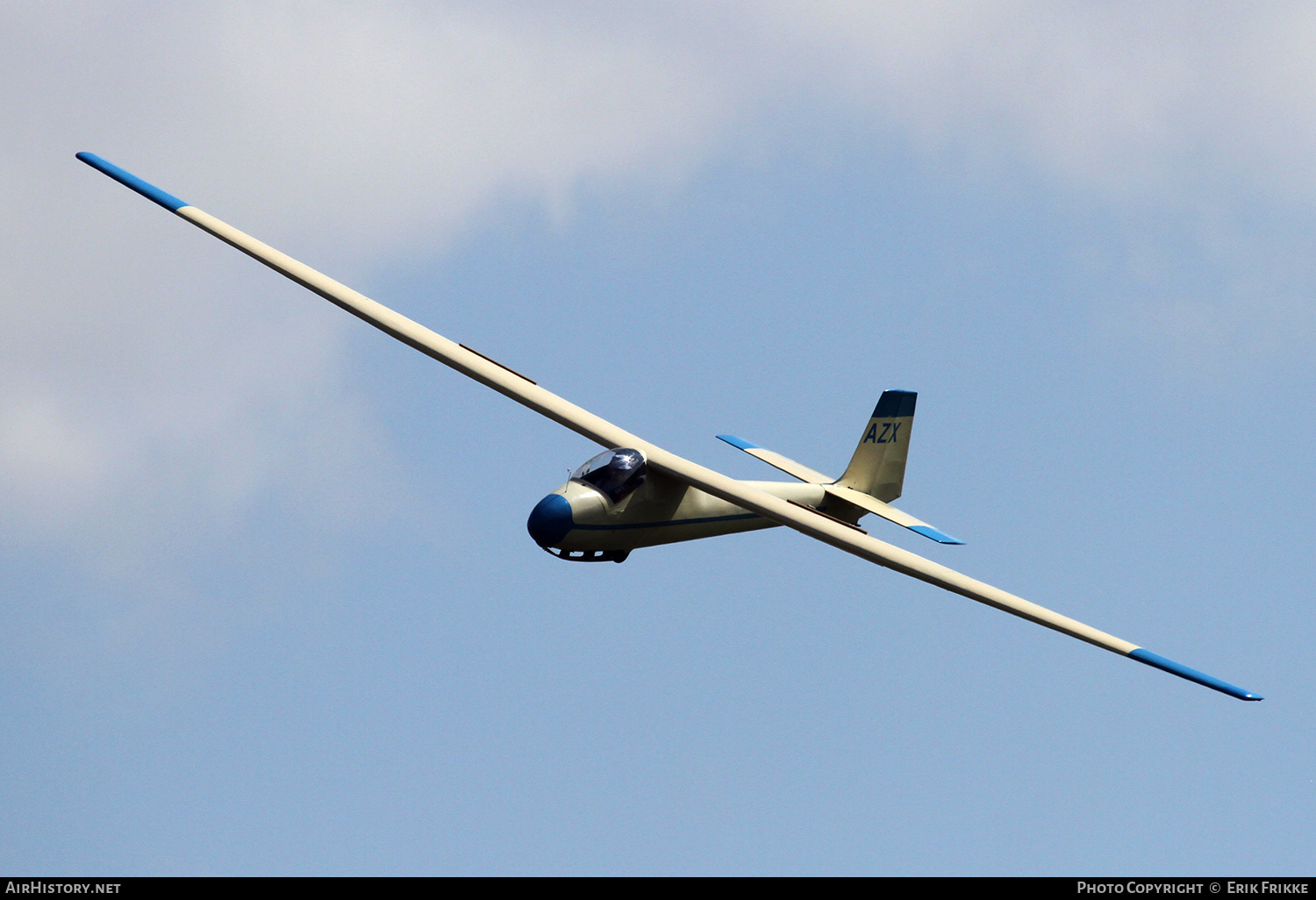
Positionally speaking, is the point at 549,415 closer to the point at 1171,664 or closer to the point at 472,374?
the point at 472,374

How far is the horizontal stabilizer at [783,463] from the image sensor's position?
26734mm

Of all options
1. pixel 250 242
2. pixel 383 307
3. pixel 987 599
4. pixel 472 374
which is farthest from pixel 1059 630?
pixel 250 242

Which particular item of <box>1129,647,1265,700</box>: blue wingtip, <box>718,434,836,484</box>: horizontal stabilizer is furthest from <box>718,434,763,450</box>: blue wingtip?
<box>1129,647,1265,700</box>: blue wingtip

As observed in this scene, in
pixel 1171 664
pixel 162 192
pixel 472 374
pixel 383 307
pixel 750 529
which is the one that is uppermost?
pixel 162 192

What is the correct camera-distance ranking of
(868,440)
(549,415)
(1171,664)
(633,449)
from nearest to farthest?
(1171,664), (633,449), (549,415), (868,440)

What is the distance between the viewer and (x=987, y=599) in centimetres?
2031

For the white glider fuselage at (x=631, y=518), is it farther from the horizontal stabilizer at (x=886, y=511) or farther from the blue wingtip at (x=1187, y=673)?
the blue wingtip at (x=1187, y=673)

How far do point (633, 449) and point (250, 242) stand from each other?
10.2 metres

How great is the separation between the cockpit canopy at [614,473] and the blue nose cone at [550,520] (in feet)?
2.43

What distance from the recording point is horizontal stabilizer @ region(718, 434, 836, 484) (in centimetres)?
2673

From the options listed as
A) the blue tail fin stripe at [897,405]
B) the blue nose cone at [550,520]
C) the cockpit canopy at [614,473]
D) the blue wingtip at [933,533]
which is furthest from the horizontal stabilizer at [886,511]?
the blue nose cone at [550,520]

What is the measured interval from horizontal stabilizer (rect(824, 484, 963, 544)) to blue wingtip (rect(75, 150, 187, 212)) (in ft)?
49.3

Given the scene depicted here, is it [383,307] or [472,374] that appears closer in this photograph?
[472,374]

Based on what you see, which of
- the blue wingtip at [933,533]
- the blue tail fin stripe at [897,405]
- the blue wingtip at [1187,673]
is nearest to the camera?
the blue wingtip at [1187,673]
